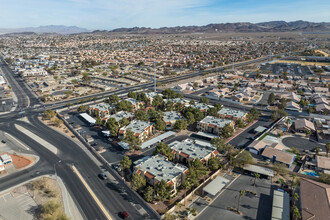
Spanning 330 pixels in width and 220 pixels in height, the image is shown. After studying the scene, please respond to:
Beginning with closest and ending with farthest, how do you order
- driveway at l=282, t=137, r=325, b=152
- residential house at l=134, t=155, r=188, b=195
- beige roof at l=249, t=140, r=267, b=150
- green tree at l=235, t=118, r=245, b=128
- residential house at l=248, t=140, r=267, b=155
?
1. residential house at l=134, t=155, r=188, b=195
2. residential house at l=248, t=140, r=267, b=155
3. beige roof at l=249, t=140, r=267, b=150
4. driveway at l=282, t=137, r=325, b=152
5. green tree at l=235, t=118, r=245, b=128

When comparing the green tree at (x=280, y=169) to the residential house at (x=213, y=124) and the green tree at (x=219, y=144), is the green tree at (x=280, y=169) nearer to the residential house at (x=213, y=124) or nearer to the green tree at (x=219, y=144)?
the green tree at (x=219, y=144)

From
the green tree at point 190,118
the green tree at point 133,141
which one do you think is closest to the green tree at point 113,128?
the green tree at point 133,141

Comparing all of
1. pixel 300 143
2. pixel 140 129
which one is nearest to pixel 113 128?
pixel 140 129

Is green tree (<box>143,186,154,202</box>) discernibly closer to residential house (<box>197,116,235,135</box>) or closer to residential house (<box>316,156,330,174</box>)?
residential house (<box>197,116,235,135</box>)

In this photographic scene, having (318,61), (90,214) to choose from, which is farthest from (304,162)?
(318,61)

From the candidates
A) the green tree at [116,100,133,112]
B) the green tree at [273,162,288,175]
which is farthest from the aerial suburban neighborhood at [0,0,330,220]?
the green tree at [273,162,288,175]

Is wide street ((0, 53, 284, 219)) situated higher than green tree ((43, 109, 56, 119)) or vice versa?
green tree ((43, 109, 56, 119))
